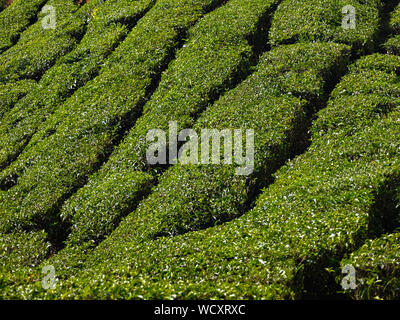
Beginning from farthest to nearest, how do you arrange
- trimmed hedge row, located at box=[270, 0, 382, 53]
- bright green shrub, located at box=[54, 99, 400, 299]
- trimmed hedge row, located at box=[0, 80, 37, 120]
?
trimmed hedge row, located at box=[0, 80, 37, 120]
trimmed hedge row, located at box=[270, 0, 382, 53]
bright green shrub, located at box=[54, 99, 400, 299]

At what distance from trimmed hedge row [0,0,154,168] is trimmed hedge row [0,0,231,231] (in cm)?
98

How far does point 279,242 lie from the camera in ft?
40.5

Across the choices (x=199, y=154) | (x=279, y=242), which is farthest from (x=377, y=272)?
(x=199, y=154)

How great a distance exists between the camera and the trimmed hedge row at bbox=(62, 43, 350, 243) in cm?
1606

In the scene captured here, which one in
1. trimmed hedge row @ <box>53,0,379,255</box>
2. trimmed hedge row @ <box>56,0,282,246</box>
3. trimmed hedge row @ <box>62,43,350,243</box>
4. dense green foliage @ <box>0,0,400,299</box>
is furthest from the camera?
trimmed hedge row @ <box>56,0,282,246</box>

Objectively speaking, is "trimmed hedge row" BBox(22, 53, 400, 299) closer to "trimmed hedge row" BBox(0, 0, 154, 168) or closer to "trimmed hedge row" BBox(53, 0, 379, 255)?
"trimmed hedge row" BBox(53, 0, 379, 255)

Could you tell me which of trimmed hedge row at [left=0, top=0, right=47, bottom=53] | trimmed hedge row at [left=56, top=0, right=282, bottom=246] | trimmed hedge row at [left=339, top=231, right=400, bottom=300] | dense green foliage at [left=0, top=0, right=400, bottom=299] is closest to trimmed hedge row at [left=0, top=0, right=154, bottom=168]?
dense green foliage at [left=0, top=0, right=400, bottom=299]

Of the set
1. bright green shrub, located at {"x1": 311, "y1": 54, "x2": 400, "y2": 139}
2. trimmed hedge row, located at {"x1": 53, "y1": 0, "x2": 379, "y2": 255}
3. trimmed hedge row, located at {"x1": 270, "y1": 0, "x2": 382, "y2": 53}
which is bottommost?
trimmed hedge row, located at {"x1": 53, "y1": 0, "x2": 379, "y2": 255}

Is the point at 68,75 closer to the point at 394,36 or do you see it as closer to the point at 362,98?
the point at 362,98

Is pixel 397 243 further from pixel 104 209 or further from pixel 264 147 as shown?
pixel 104 209

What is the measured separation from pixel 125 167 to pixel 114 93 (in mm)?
6601

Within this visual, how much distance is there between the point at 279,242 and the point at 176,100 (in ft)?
39.6

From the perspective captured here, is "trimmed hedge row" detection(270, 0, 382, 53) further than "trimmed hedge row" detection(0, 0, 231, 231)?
Yes

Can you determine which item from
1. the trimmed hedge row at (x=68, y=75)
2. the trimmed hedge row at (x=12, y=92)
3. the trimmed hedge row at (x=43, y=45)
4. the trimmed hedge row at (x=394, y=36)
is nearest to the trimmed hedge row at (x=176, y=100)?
the trimmed hedge row at (x=68, y=75)
